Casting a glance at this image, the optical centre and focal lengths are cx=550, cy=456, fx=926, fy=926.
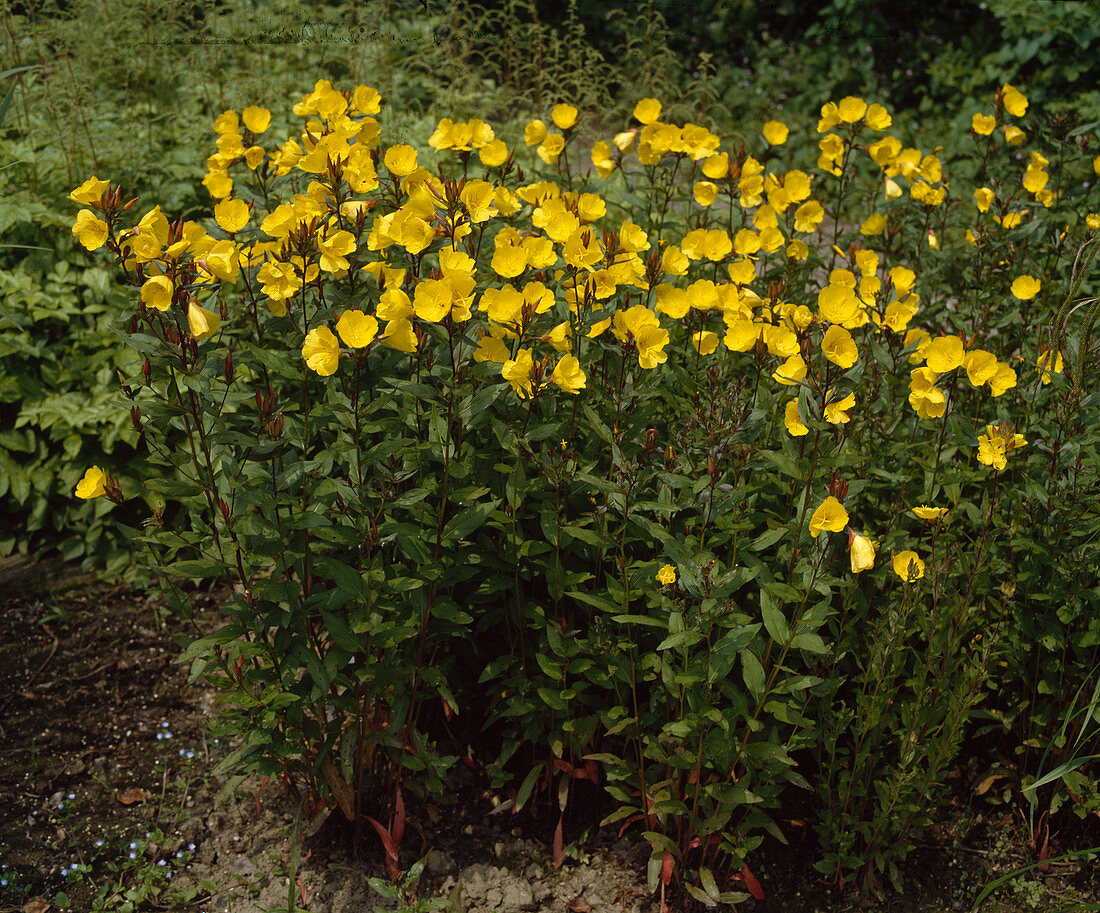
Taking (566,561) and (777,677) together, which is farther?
(566,561)

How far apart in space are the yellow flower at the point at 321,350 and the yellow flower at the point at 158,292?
0.89 ft

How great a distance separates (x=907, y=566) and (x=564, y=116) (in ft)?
5.37

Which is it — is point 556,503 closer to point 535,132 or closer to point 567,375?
point 567,375

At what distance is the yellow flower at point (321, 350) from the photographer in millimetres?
1853

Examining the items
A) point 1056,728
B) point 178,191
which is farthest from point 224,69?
point 1056,728

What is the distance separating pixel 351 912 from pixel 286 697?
676mm

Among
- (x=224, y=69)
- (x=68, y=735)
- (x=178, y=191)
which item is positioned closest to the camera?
(x=68, y=735)

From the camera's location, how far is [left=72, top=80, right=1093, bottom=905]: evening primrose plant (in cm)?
192

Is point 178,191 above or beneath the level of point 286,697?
above

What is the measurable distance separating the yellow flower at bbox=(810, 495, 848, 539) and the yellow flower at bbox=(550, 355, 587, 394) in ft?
1.80

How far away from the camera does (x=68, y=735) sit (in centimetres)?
280

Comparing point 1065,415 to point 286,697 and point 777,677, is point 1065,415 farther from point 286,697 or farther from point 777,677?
point 286,697

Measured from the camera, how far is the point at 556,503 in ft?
7.09

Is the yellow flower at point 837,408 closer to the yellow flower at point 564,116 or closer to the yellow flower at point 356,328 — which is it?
the yellow flower at point 356,328
